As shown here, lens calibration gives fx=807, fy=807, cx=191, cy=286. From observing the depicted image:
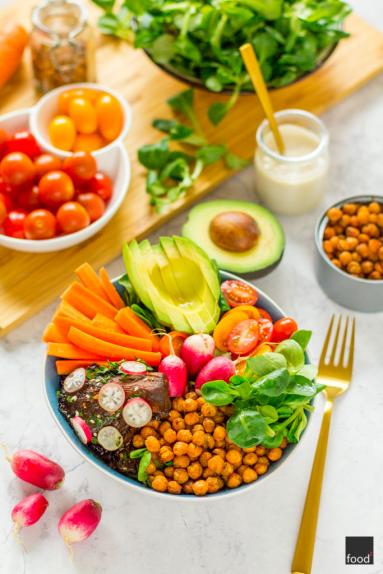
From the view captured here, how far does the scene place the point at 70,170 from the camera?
2029 millimetres

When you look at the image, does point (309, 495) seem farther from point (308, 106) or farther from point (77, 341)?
point (308, 106)

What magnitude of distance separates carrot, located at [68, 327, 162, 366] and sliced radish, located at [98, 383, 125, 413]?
110 millimetres

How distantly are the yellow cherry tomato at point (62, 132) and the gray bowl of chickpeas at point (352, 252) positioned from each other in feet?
2.28

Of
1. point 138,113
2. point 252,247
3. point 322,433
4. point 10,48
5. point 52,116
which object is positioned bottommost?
point 322,433

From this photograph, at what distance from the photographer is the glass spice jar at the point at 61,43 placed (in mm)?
2188

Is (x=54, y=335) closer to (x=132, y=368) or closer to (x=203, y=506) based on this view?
(x=132, y=368)

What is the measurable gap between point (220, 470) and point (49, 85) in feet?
4.15

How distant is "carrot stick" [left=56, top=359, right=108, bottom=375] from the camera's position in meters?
1.68

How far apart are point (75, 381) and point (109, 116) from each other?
0.83 meters

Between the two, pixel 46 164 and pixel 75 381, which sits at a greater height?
pixel 46 164

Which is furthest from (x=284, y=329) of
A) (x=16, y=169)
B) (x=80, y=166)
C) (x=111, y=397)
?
(x=16, y=169)

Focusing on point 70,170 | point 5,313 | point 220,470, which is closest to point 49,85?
point 70,170

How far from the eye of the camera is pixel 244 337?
1709 millimetres

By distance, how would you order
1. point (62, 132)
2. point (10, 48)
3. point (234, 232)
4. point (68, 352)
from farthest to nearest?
point (10, 48) → point (62, 132) → point (234, 232) → point (68, 352)
